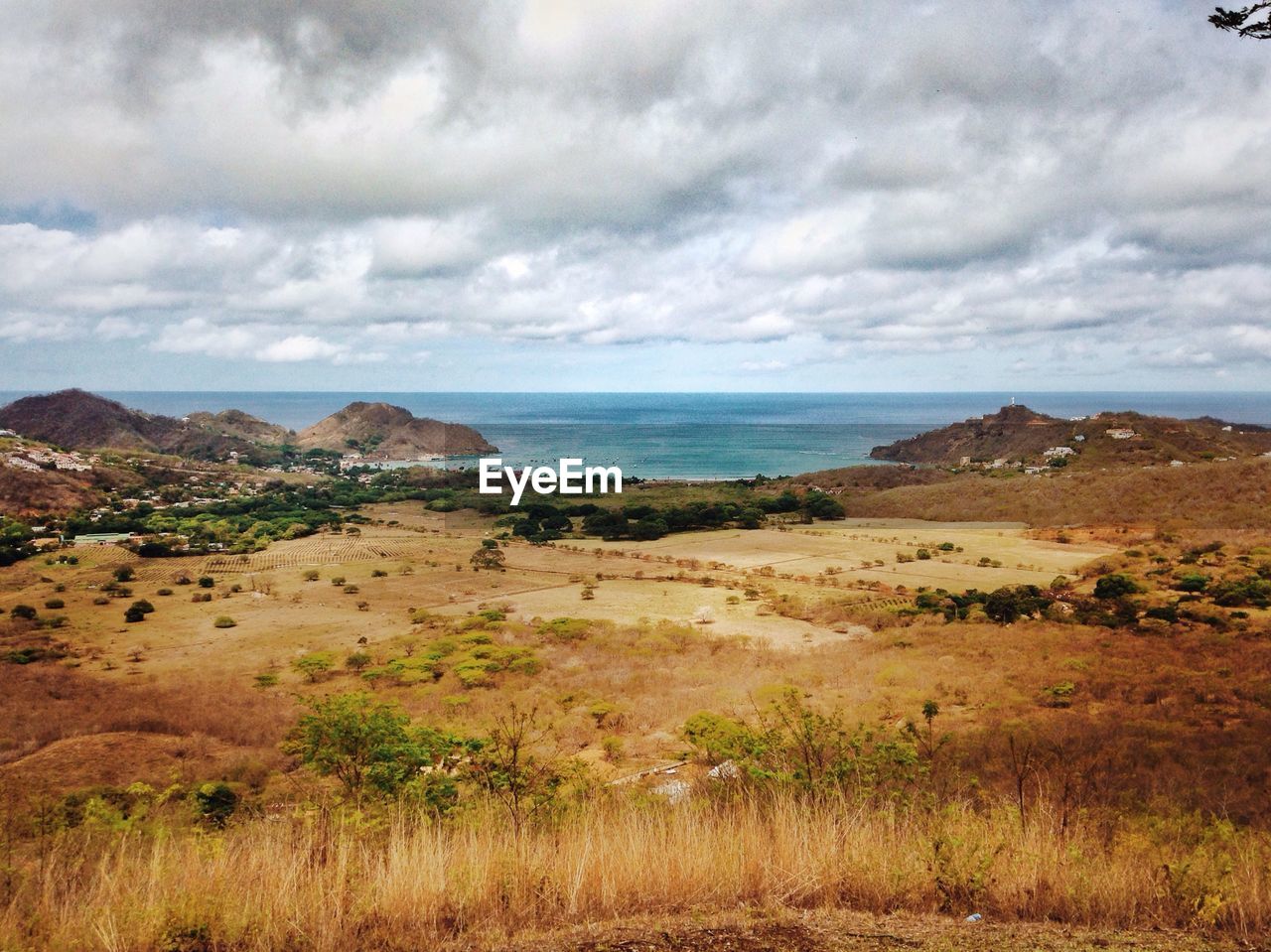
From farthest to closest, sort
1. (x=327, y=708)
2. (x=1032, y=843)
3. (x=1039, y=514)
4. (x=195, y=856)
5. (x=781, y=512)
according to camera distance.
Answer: (x=781, y=512), (x=1039, y=514), (x=327, y=708), (x=1032, y=843), (x=195, y=856)

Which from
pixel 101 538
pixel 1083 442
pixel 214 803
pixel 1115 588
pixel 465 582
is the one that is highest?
pixel 1083 442

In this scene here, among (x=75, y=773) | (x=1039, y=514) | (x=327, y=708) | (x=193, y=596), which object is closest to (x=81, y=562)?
(x=193, y=596)

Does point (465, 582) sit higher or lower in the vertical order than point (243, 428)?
lower

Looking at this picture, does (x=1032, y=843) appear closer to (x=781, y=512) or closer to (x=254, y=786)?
(x=254, y=786)

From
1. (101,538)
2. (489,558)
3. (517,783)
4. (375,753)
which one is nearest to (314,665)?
(375,753)

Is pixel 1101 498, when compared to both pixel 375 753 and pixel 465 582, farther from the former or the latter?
pixel 375 753

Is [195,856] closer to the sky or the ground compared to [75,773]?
closer to the sky
